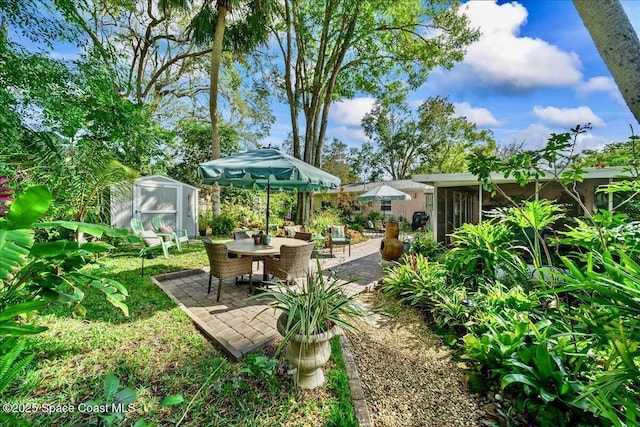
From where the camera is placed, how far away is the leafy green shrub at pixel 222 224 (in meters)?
11.4

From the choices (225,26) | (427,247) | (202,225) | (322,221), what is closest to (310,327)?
(427,247)

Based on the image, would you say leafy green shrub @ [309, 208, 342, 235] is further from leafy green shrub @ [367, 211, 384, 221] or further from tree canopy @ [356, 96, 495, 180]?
tree canopy @ [356, 96, 495, 180]

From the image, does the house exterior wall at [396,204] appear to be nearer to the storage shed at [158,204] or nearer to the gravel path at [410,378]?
the storage shed at [158,204]

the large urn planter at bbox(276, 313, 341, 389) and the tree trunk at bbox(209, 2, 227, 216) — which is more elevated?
the tree trunk at bbox(209, 2, 227, 216)

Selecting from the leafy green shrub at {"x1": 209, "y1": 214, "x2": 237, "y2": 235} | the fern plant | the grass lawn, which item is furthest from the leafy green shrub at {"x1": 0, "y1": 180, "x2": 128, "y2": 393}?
the leafy green shrub at {"x1": 209, "y1": 214, "x2": 237, "y2": 235}

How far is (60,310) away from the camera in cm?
364

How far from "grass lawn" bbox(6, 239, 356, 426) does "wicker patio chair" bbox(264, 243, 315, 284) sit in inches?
57.3

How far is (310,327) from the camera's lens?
2.39 metres

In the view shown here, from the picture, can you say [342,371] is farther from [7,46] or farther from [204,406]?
[7,46]

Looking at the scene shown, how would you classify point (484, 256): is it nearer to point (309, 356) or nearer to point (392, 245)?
point (392, 245)

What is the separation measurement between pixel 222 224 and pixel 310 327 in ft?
33.0

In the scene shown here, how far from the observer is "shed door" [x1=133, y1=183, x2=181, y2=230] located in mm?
9930

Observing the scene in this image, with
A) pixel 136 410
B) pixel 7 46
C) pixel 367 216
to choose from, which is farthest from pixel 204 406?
pixel 367 216

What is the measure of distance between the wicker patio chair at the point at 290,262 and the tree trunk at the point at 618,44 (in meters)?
3.75
